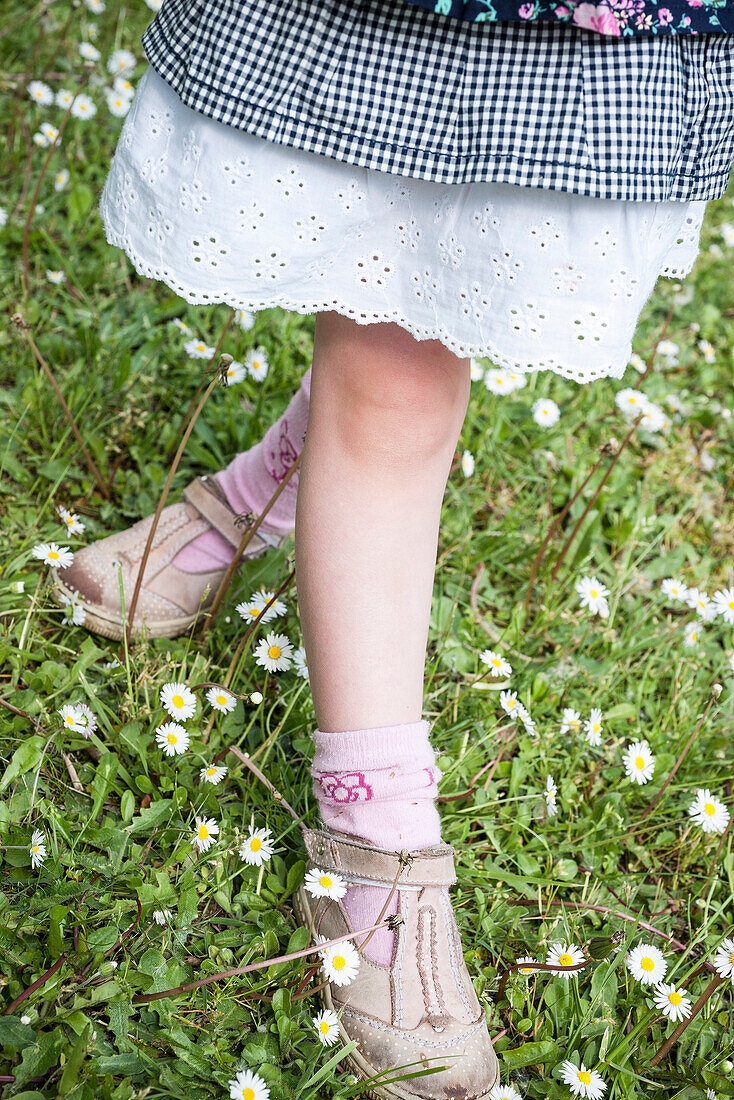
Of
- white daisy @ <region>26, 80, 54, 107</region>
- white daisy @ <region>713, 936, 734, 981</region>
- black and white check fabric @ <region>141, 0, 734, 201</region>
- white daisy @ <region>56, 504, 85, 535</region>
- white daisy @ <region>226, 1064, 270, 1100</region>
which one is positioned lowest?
white daisy @ <region>713, 936, 734, 981</region>

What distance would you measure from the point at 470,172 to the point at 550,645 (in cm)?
95

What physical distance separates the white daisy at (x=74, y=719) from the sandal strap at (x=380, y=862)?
335 millimetres

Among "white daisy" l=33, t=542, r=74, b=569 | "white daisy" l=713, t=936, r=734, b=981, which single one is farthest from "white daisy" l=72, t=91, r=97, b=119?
"white daisy" l=713, t=936, r=734, b=981

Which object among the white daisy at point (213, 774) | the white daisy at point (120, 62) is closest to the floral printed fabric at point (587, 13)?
the white daisy at point (213, 774)

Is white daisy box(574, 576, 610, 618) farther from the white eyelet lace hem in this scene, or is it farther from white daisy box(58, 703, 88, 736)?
Result: white daisy box(58, 703, 88, 736)

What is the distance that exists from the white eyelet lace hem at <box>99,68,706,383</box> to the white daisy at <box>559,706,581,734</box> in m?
0.62

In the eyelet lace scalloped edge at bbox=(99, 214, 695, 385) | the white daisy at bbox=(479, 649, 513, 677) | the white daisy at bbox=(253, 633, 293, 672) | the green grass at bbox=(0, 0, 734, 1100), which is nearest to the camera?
the eyelet lace scalloped edge at bbox=(99, 214, 695, 385)

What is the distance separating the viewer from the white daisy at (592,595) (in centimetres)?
154

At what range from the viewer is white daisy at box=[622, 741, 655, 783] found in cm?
137

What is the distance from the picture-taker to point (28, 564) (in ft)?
4.79

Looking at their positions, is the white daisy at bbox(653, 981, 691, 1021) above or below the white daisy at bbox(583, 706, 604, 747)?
below

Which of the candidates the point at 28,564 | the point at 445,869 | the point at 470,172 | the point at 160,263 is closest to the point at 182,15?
the point at 160,263

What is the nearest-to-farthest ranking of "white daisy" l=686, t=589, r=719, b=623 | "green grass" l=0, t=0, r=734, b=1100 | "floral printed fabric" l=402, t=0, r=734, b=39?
1. "floral printed fabric" l=402, t=0, r=734, b=39
2. "green grass" l=0, t=0, r=734, b=1100
3. "white daisy" l=686, t=589, r=719, b=623

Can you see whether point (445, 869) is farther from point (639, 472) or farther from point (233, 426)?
point (639, 472)
